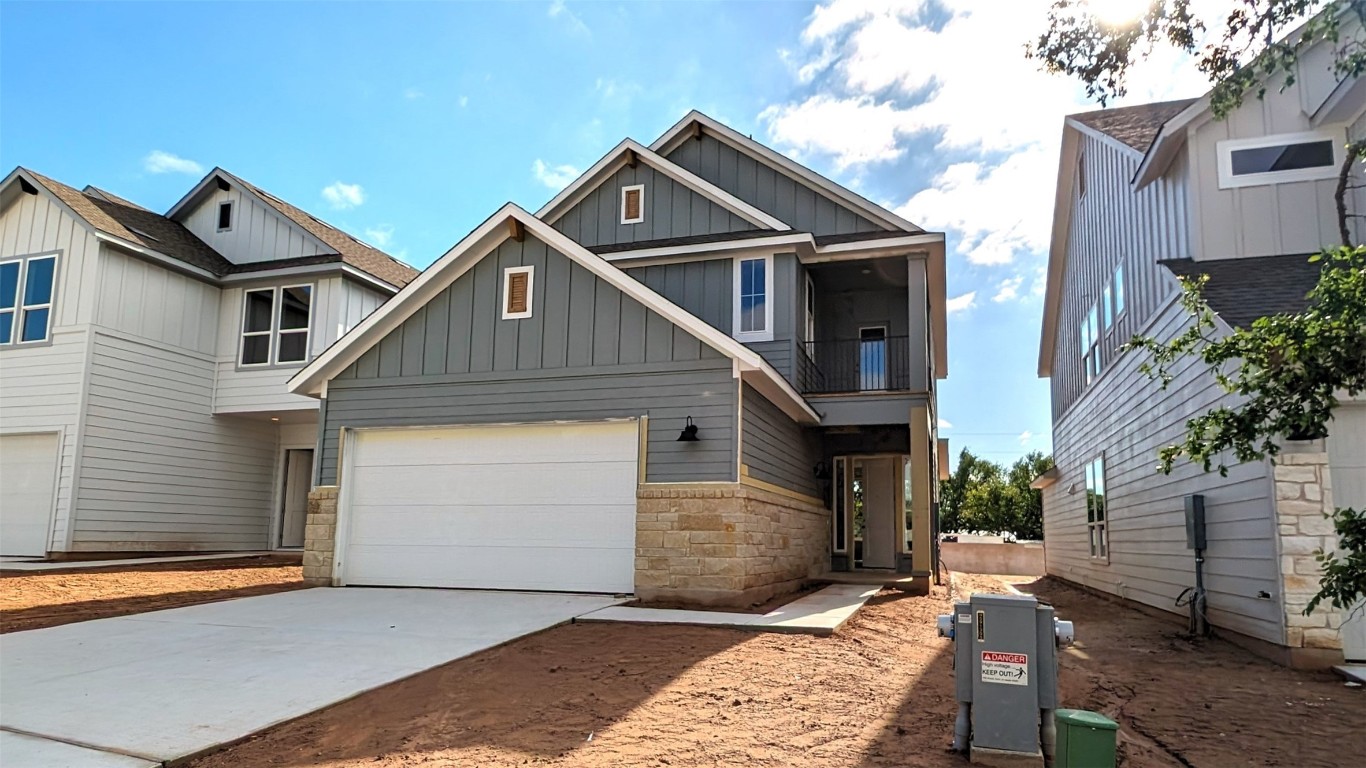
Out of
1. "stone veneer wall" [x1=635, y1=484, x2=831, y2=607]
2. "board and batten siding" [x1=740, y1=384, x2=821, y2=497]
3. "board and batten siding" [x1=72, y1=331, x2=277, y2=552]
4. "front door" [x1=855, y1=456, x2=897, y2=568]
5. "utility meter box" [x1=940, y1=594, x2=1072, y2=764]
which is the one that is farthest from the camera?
"front door" [x1=855, y1=456, x2=897, y2=568]

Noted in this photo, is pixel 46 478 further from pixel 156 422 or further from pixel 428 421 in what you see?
pixel 428 421

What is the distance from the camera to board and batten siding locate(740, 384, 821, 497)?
1052 cm

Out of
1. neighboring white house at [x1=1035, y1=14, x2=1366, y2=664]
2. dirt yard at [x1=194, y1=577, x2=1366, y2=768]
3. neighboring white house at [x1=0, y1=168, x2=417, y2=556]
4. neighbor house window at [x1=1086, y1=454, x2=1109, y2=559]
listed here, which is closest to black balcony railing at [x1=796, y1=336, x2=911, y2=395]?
neighboring white house at [x1=1035, y1=14, x2=1366, y2=664]

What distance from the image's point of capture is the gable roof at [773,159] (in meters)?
14.3

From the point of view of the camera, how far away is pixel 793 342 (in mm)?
13180

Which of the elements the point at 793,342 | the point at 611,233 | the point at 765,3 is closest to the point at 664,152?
the point at 611,233

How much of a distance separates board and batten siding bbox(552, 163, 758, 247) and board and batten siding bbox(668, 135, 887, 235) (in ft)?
3.92

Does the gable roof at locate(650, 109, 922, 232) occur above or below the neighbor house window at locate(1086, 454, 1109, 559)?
above

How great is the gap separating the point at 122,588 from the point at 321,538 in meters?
2.58

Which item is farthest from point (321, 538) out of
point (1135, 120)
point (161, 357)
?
point (1135, 120)

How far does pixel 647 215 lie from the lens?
15.2 meters

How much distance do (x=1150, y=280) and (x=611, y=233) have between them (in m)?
8.86

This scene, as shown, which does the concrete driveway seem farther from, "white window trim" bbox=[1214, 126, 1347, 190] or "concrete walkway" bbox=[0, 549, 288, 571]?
"white window trim" bbox=[1214, 126, 1347, 190]

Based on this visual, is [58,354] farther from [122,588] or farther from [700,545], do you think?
[700,545]
